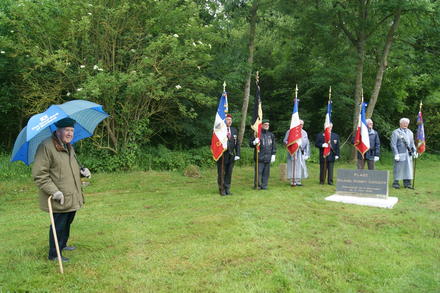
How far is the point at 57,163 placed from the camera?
4469 mm

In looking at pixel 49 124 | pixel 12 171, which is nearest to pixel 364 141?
pixel 49 124

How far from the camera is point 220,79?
50.5 ft

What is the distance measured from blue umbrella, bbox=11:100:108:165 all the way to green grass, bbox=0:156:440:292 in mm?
1431

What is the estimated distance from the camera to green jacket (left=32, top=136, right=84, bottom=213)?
434 centimetres

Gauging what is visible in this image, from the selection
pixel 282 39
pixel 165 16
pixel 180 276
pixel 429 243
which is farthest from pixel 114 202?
pixel 282 39

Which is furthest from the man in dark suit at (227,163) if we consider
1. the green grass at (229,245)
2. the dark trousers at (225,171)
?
the green grass at (229,245)

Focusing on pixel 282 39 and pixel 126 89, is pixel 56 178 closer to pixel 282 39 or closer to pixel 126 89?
pixel 126 89

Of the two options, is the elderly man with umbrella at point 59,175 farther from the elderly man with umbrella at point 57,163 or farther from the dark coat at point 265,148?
the dark coat at point 265,148

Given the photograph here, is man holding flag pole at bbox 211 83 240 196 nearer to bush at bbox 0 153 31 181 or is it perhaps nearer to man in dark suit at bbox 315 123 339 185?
man in dark suit at bbox 315 123 339 185

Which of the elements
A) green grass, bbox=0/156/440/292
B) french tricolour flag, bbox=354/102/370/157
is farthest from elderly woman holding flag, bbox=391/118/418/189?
green grass, bbox=0/156/440/292

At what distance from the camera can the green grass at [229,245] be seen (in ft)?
13.6

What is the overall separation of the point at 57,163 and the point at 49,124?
0.68 metres

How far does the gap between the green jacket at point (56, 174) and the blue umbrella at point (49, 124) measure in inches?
9.4

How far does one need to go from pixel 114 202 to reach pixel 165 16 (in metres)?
7.73
